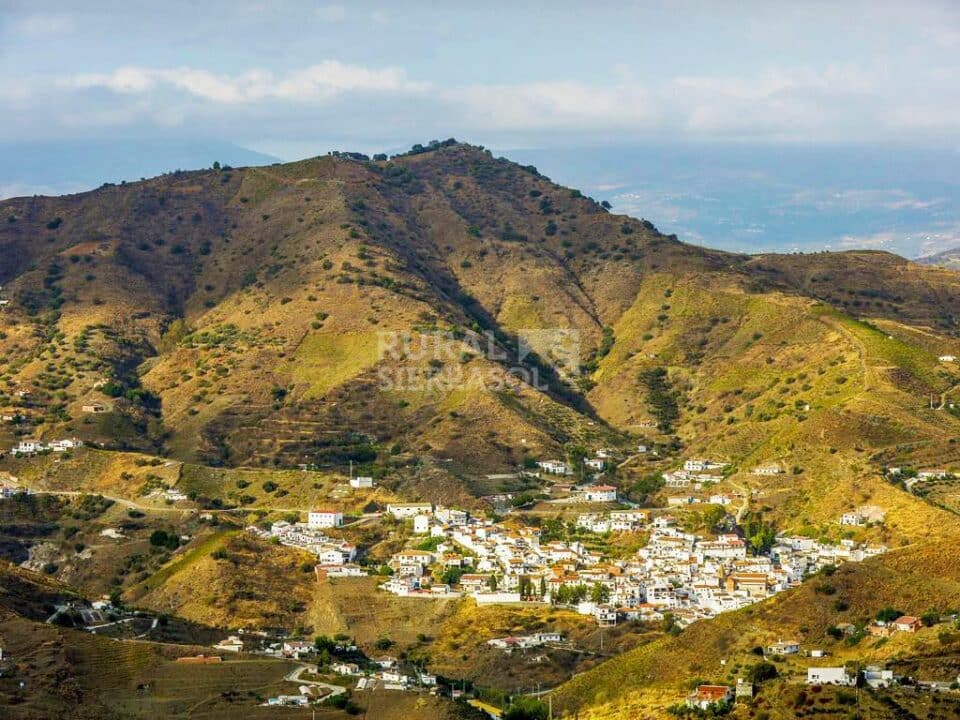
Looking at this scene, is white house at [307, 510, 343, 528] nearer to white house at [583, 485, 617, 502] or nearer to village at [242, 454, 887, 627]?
village at [242, 454, 887, 627]

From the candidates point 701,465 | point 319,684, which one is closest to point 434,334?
point 701,465

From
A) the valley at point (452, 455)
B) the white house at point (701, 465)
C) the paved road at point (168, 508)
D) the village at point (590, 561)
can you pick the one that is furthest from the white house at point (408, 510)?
the white house at point (701, 465)

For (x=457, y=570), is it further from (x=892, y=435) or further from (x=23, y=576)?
(x=892, y=435)

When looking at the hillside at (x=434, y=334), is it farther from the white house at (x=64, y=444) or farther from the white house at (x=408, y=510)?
the white house at (x=408, y=510)

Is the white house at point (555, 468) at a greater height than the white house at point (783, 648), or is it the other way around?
the white house at point (555, 468)

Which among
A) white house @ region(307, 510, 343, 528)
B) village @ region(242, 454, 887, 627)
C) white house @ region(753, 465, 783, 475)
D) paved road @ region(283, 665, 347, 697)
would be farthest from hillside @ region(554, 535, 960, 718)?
white house @ region(307, 510, 343, 528)

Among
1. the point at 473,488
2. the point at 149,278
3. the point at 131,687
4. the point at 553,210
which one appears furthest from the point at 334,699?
the point at 553,210

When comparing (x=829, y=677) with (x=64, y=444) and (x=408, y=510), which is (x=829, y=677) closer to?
(x=408, y=510)

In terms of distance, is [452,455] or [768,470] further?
[452,455]
